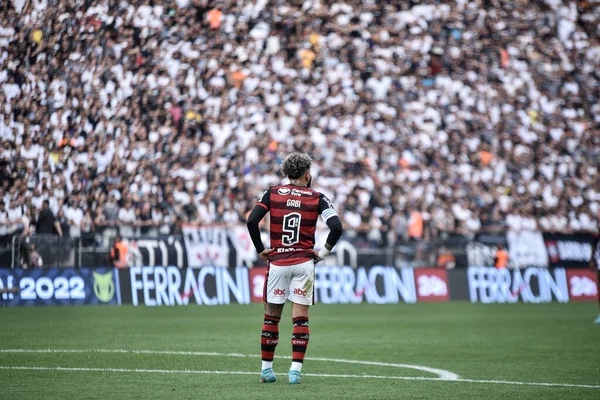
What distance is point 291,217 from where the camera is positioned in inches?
369

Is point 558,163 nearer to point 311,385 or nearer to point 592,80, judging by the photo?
point 592,80

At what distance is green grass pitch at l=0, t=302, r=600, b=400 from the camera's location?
350 inches

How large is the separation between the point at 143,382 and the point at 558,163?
91.1 feet

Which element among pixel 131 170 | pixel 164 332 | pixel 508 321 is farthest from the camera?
pixel 131 170

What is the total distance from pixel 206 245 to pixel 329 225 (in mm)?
15603

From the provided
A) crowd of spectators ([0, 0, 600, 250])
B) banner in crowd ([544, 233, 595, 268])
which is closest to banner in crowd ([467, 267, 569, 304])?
banner in crowd ([544, 233, 595, 268])

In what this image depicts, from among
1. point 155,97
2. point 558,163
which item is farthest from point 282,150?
point 558,163

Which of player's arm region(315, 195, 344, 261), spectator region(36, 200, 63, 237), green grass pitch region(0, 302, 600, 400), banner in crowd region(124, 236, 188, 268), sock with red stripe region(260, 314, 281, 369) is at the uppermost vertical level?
spectator region(36, 200, 63, 237)

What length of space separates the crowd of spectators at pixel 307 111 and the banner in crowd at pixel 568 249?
2387 mm

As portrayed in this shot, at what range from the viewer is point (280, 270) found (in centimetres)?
939

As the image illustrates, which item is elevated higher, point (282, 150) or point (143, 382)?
point (282, 150)

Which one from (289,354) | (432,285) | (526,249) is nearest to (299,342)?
(289,354)

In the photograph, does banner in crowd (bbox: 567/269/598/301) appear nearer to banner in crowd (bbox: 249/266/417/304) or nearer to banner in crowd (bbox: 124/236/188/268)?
banner in crowd (bbox: 249/266/417/304)

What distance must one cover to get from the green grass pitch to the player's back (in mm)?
1237
